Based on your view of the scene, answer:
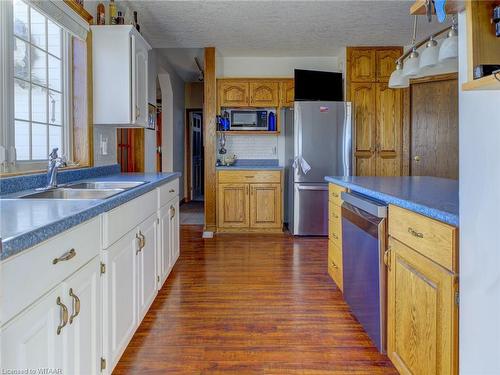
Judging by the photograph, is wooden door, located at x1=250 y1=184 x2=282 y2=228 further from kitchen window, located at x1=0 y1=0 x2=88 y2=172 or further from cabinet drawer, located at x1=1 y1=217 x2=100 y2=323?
cabinet drawer, located at x1=1 y1=217 x2=100 y2=323

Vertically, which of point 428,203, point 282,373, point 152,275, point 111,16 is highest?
point 111,16

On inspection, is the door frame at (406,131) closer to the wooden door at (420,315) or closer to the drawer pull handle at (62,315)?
the wooden door at (420,315)

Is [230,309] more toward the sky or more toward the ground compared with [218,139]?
more toward the ground

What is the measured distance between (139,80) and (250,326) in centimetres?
217

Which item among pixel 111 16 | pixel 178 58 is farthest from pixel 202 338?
pixel 178 58

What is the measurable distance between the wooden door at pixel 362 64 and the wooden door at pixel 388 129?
0.18 meters

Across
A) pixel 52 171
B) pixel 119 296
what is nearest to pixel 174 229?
pixel 52 171

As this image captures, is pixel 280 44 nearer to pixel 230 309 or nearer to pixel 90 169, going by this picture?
pixel 90 169

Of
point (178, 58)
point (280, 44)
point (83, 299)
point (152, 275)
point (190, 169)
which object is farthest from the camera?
point (190, 169)

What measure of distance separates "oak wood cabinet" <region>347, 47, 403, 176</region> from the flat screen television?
0.54 feet

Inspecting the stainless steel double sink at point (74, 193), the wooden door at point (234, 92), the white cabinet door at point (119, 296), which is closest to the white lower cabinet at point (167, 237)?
the stainless steel double sink at point (74, 193)

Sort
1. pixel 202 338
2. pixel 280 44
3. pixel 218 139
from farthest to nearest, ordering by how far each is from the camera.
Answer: pixel 218 139 < pixel 280 44 < pixel 202 338

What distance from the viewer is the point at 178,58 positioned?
6219mm

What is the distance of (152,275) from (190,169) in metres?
6.02
